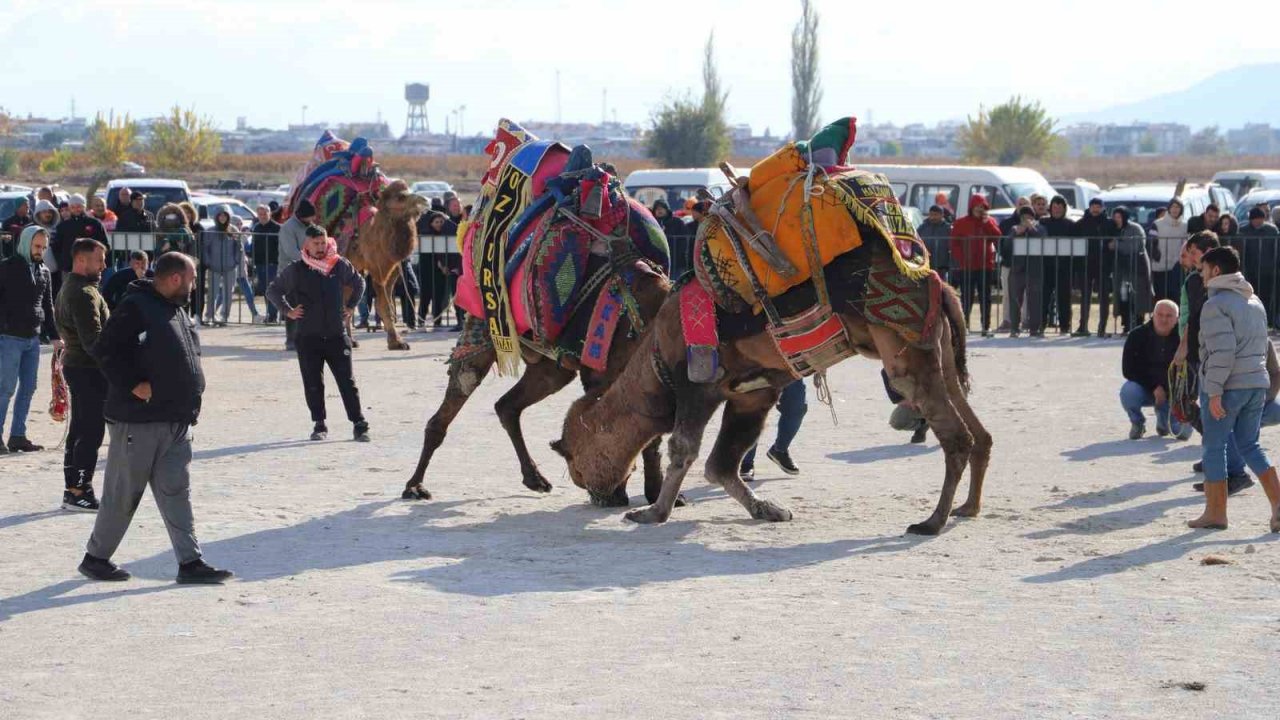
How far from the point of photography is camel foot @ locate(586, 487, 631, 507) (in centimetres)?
1043

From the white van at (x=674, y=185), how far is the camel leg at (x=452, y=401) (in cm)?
1609

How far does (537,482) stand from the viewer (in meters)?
11.1

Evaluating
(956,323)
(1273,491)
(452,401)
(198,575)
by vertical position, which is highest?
(956,323)

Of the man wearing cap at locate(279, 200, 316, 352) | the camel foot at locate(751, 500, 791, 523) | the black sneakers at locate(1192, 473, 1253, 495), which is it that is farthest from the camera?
the man wearing cap at locate(279, 200, 316, 352)

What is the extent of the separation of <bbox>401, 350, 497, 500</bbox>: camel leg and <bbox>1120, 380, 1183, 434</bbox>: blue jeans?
5.23 meters

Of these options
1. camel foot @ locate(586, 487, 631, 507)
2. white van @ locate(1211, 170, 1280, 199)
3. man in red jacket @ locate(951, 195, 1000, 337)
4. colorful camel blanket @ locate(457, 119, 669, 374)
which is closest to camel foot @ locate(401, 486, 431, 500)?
colorful camel blanket @ locate(457, 119, 669, 374)

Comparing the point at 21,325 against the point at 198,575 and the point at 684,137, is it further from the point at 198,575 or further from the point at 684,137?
the point at 684,137

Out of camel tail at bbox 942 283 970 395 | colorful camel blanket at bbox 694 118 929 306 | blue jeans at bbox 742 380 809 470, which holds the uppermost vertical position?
colorful camel blanket at bbox 694 118 929 306

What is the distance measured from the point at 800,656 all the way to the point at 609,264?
3.87 m

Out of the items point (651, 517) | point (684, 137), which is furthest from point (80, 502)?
point (684, 137)

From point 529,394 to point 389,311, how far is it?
9.17m

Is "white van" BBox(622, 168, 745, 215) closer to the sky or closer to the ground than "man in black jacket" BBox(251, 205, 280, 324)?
closer to the sky

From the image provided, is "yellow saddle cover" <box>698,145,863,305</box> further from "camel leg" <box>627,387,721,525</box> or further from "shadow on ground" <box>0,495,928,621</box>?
"shadow on ground" <box>0,495,928,621</box>

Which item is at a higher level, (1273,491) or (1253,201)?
(1253,201)
